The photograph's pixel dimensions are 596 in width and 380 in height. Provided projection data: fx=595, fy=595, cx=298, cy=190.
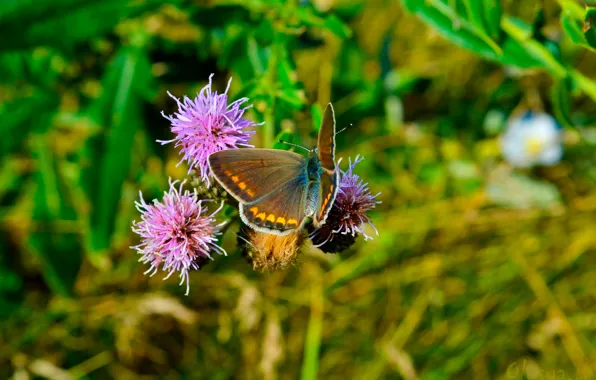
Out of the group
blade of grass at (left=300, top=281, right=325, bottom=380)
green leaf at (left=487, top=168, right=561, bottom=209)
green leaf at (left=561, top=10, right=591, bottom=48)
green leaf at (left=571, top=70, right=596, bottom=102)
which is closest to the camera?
green leaf at (left=561, top=10, right=591, bottom=48)

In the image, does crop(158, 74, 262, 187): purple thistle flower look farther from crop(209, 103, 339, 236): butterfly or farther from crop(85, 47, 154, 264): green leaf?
crop(85, 47, 154, 264): green leaf

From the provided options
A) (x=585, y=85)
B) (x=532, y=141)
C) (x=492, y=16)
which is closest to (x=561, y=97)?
(x=585, y=85)

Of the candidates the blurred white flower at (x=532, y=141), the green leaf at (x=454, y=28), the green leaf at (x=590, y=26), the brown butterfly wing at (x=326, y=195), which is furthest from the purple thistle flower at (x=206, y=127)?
the blurred white flower at (x=532, y=141)

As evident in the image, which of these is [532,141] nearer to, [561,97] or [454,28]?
[561,97]

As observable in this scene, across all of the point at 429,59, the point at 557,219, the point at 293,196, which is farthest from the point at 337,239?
the point at 429,59

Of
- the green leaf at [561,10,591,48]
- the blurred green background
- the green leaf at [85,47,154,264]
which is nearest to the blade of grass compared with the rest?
the blurred green background

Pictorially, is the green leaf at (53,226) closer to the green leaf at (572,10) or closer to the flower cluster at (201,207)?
the flower cluster at (201,207)

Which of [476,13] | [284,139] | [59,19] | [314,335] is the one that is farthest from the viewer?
[314,335]
